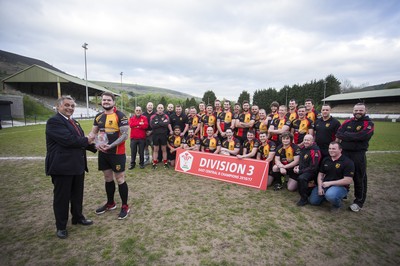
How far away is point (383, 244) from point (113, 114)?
498 centimetres

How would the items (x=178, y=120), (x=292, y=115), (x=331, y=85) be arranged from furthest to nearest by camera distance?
1. (x=331, y=85)
2. (x=178, y=120)
3. (x=292, y=115)

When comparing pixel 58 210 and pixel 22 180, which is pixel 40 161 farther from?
pixel 58 210

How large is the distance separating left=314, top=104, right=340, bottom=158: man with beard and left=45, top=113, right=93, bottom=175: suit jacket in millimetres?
5316

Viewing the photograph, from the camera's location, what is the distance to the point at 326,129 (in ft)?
16.2

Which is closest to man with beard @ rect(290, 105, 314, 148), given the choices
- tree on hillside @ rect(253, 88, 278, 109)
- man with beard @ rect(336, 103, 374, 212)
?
man with beard @ rect(336, 103, 374, 212)

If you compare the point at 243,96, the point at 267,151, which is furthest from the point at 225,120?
the point at 243,96

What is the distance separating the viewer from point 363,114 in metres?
4.18

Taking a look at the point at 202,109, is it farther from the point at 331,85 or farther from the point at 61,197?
the point at 331,85

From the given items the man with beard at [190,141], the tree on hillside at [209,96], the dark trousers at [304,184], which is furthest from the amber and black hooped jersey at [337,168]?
the tree on hillside at [209,96]

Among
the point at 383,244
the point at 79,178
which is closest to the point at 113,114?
the point at 79,178

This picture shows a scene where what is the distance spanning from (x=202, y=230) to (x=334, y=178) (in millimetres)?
3007

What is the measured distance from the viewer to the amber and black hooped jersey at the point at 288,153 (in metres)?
5.19

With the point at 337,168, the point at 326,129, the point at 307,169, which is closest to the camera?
the point at 337,168

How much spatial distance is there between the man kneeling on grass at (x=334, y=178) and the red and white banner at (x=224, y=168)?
1.32 m
